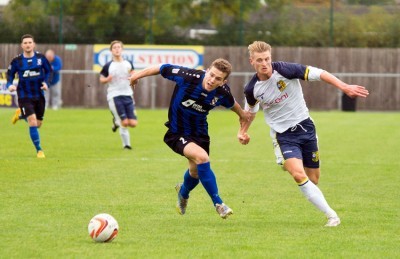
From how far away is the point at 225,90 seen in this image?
10.1 metres

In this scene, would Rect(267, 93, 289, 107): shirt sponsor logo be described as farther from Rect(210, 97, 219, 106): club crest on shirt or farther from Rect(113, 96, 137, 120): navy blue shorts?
Rect(113, 96, 137, 120): navy blue shorts

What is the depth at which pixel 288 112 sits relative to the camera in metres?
10.3

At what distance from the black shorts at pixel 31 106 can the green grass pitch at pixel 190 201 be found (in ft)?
2.49

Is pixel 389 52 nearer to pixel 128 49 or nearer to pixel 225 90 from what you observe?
pixel 128 49

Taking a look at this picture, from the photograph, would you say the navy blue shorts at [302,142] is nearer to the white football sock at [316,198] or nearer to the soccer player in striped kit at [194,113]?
the white football sock at [316,198]

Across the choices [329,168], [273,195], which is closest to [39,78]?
[329,168]

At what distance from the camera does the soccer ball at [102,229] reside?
844cm

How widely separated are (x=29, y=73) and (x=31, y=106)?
62 centimetres

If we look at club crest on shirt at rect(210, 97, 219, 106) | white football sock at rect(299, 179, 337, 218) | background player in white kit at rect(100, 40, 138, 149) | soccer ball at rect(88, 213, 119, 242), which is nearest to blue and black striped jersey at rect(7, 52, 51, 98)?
background player in white kit at rect(100, 40, 138, 149)

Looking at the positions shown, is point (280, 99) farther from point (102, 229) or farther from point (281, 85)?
point (102, 229)

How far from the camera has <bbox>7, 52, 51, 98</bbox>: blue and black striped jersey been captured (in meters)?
17.5

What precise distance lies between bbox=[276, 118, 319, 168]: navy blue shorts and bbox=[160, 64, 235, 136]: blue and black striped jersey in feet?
2.19

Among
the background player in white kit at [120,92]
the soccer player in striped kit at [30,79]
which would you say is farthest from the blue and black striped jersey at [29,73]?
the background player in white kit at [120,92]

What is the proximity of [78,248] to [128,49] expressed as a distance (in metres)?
28.1
